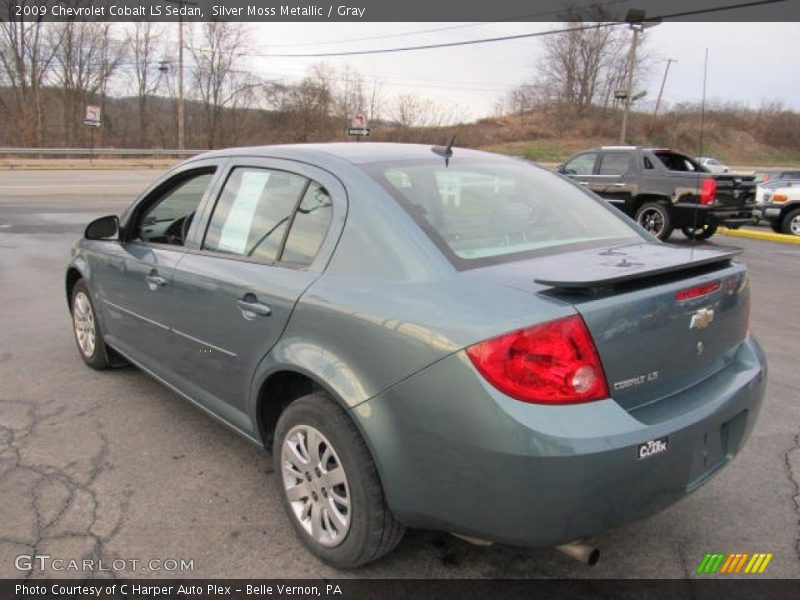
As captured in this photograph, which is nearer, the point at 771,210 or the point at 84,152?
the point at 771,210

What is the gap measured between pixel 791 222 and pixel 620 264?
14.7 meters

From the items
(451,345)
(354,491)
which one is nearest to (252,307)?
(354,491)

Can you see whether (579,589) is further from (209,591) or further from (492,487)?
(209,591)

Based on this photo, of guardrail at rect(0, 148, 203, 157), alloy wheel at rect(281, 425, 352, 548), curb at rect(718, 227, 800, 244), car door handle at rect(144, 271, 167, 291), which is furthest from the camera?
guardrail at rect(0, 148, 203, 157)

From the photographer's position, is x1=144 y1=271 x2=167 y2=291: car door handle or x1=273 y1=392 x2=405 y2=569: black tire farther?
x1=144 y1=271 x2=167 y2=291: car door handle

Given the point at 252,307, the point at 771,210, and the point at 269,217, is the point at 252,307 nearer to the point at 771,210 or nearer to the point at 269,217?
the point at 269,217

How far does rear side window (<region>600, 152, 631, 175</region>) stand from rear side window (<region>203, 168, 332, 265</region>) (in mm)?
11286

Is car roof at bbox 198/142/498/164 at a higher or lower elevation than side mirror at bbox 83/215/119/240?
higher

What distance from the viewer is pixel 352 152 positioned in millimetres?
3094

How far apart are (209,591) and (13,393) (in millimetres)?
2710

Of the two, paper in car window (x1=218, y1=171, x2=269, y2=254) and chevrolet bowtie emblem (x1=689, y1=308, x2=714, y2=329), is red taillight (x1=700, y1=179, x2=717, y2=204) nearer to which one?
chevrolet bowtie emblem (x1=689, y1=308, x2=714, y2=329)

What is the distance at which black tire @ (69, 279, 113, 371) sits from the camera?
469 cm

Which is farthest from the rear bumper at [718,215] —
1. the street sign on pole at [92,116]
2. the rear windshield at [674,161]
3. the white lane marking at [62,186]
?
the street sign on pole at [92,116]

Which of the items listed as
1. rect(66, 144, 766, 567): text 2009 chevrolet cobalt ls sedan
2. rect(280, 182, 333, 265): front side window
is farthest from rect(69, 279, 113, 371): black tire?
rect(280, 182, 333, 265): front side window
